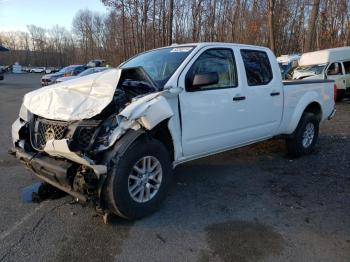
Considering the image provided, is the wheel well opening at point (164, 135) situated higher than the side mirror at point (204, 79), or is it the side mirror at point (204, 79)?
the side mirror at point (204, 79)

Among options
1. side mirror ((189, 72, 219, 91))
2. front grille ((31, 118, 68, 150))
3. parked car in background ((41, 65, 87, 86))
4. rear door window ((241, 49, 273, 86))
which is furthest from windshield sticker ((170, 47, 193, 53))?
parked car in background ((41, 65, 87, 86))

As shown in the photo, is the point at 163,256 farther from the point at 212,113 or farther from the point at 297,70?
the point at 297,70

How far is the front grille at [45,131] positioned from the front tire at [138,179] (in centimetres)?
74

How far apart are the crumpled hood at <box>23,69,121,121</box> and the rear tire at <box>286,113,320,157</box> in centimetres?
376

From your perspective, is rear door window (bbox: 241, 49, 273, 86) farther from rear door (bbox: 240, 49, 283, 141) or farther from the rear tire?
the rear tire

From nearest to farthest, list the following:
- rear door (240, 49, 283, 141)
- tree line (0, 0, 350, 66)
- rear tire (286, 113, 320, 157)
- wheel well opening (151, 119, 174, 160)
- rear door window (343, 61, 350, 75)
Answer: wheel well opening (151, 119, 174, 160)
rear door (240, 49, 283, 141)
rear tire (286, 113, 320, 157)
rear door window (343, 61, 350, 75)
tree line (0, 0, 350, 66)

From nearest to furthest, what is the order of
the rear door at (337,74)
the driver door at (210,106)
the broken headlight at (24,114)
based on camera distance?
the driver door at (210,106), the broken headlight at (24,114), the rear door at (337,74)

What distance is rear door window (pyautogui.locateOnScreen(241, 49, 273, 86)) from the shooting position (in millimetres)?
4926

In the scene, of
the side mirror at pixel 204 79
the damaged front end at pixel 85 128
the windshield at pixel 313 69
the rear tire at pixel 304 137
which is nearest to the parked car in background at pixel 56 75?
the windshield at pixel 313 69

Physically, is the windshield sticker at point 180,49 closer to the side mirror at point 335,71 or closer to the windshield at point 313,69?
the windshield at point 313,69

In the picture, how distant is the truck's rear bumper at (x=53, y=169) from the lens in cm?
333

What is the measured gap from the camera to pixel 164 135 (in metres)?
3.93

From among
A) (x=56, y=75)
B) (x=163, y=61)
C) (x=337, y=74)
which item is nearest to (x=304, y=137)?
(x=163, y=61)

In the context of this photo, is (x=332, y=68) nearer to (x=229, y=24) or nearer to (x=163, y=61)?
(x=163, y=61)
